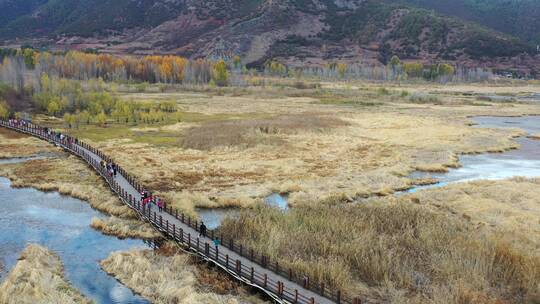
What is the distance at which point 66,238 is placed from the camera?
104ft

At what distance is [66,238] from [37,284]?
823cm

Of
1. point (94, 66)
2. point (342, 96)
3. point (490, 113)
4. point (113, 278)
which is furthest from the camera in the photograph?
point (94, 66)

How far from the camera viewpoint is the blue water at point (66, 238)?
83.1ft

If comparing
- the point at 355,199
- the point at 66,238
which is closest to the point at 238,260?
the point at 66,238

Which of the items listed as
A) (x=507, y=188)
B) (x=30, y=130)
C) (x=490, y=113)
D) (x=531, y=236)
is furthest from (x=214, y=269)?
(x=490, y=113)

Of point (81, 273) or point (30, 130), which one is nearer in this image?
point (81, 273)

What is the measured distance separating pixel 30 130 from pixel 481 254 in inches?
2715

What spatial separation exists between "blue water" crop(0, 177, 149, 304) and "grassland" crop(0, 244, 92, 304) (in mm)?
714

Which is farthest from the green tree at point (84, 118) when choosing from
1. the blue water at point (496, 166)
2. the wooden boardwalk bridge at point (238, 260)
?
the blue water at point (496, 166)

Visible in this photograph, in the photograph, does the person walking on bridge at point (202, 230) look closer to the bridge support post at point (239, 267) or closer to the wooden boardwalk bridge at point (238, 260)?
the wooden boardwalk bridge at point (238, 260)

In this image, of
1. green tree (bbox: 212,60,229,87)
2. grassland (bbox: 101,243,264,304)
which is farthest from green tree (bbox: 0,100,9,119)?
green tree (bbox: 212,60,229,87)

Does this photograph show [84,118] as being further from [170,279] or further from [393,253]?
[393,253]

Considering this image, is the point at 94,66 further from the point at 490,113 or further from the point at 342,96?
the point at 490,113

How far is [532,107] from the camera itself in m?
130
